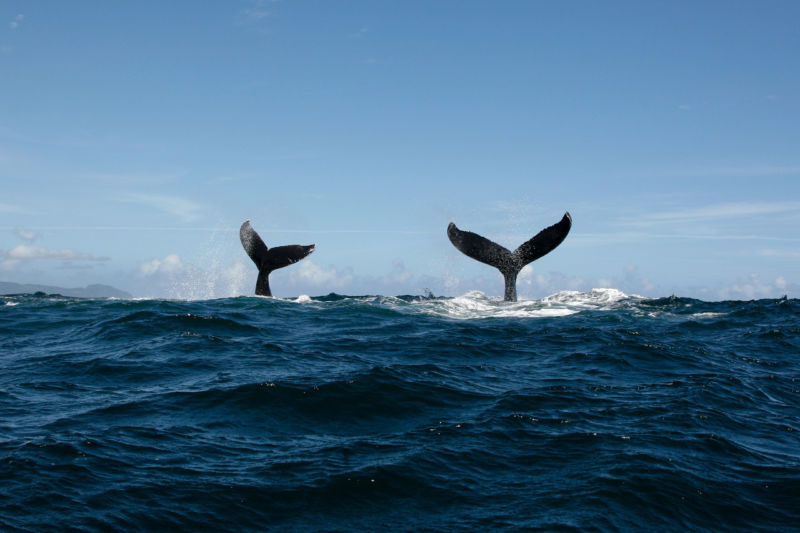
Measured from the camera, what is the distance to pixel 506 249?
20750 mm

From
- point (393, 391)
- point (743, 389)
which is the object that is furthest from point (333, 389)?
point (743, 389)

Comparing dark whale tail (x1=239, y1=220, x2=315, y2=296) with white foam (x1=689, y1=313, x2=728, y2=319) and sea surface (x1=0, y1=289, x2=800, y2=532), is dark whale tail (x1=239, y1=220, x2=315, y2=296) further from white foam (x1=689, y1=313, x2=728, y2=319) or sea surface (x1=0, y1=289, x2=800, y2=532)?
white foam (x1=689, y1=313, x2=728, y2=319)

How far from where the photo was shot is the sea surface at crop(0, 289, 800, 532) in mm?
5516

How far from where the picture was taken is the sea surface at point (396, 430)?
552 cm

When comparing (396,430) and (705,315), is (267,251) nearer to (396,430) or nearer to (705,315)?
(705,315)

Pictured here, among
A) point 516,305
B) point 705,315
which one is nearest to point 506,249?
point 516,305

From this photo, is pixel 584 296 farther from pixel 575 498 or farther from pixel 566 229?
pixel 575 498

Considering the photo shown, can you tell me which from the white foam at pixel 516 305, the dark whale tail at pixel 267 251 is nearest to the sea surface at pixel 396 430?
the white foam at pixel 516 305

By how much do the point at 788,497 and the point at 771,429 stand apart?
8.57 feet

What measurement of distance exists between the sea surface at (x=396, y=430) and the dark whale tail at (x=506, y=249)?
4.77m

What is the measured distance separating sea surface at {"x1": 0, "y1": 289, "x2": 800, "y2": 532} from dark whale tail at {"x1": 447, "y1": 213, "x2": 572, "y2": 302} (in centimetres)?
477

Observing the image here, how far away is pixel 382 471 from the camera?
6305mm

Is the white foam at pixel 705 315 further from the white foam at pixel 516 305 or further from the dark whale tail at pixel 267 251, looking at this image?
the dark whale tail at pixel 267 251

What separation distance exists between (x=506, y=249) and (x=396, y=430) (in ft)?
44.9
